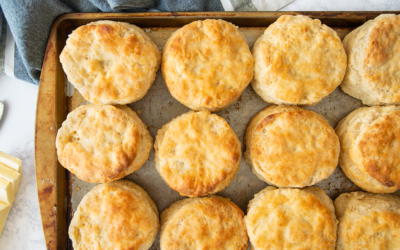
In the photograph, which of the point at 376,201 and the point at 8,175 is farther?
the point at 8,175

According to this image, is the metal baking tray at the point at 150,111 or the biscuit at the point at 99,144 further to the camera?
the metal baking tray at the point at 150,111

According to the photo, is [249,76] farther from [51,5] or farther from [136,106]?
[51,5]

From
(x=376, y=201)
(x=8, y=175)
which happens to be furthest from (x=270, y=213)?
(x=8, y=175)

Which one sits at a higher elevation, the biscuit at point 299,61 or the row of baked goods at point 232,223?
the biscuit at point 299,61

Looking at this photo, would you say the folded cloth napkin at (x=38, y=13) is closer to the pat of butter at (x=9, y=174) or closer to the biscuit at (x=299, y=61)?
the biscuit at (x=299, y=61)

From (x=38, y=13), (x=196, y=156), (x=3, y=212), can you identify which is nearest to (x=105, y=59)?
(x=38, y=13)

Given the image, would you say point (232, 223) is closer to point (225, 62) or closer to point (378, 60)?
point (225, 62)

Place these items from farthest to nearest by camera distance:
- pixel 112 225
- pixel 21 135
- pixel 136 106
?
pixel 21 135 → pixel 136 106 → pixel 112 225

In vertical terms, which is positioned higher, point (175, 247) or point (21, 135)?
point (21, 135)

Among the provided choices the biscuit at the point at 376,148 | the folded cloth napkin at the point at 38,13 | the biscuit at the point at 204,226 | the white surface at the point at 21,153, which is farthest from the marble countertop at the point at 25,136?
the biscuit at the point at 204,226
